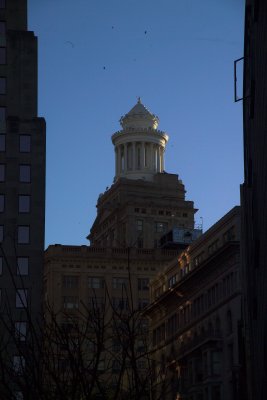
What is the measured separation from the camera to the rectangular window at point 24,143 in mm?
87125

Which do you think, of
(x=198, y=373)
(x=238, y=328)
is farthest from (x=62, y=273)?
(x=238, y=328)

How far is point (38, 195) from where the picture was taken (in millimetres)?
85750

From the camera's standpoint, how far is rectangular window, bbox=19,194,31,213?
85.6 m

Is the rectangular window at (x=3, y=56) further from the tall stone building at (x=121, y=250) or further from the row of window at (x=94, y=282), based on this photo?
the row of window at (x=94, y=282)

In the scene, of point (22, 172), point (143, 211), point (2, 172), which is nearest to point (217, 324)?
point (22, 172)

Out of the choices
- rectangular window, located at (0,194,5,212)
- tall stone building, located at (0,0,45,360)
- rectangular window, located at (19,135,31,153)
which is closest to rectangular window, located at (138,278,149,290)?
tall stone building, located at (0,0,45,360)

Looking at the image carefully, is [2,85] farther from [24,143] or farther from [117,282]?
[117,282]

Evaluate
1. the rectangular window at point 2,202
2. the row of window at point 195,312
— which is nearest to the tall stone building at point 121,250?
the row of window at point 195,312

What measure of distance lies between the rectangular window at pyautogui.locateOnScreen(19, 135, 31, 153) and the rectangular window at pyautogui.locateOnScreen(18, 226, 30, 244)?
637cm

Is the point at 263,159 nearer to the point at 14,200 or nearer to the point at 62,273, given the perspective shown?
the point at 14,200

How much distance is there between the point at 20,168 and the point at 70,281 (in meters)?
73.1

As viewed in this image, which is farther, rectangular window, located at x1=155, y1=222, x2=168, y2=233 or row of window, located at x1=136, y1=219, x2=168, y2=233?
rectangular window, located at x1=155, y1=222, x2=168, y2=233

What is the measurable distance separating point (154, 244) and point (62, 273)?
22073 mm

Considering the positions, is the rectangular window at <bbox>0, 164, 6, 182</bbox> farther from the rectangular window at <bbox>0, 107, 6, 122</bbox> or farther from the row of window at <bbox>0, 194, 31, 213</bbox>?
the rectangular window at <bbox>0, 107, 6, 122</bbox>
